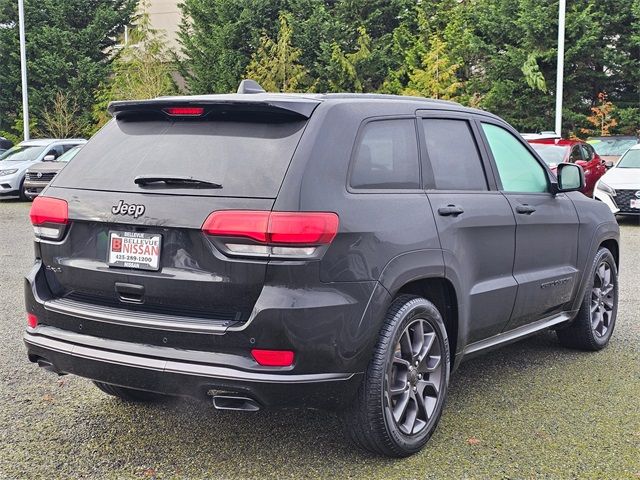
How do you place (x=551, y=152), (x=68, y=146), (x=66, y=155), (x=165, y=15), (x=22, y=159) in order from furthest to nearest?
(x=165, y=15) → (x=68, y=146) → (x=22, y=159) → (x=66, y=155) → (x=551, y=152)

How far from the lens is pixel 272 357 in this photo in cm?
328

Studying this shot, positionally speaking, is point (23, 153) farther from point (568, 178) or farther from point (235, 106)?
point (235, 106)

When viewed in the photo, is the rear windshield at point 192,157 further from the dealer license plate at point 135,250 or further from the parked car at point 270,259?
the dealer license plate at point 135,250

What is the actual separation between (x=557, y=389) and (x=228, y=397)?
245 centimetres

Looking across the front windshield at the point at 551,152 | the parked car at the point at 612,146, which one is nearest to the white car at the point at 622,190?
the front windshield at the point at 551,152

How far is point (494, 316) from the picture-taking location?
4512 mm

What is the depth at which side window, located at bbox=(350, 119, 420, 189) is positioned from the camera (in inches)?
145

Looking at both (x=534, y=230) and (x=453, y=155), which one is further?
(x=534, y=230)

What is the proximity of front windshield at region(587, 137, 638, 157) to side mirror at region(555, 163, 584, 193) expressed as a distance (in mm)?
17061

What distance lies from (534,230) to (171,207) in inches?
97.9

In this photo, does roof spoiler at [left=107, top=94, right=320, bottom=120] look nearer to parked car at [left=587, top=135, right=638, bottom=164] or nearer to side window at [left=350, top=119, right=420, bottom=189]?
side window at [left=350, top=119, right=420, bottom=189]

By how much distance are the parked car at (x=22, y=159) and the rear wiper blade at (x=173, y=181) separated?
1699 centimetres

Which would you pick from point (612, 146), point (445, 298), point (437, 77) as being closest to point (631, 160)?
point (612, 146)

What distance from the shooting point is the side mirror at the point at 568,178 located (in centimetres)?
523
